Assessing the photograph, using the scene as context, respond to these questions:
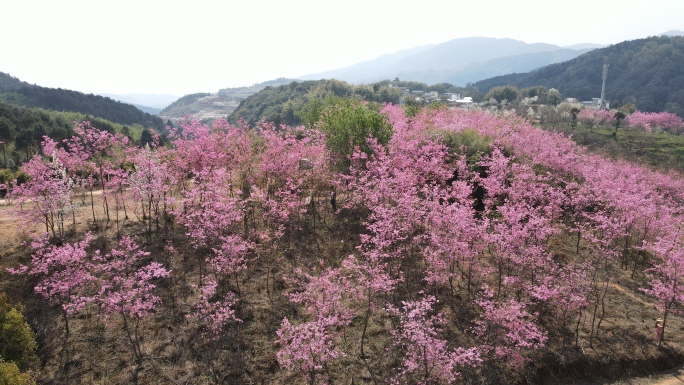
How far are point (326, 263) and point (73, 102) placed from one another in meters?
159

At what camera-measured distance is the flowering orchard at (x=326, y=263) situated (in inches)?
437

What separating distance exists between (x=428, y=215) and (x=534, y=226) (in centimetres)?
414

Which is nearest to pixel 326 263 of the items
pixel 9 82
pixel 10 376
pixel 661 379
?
pixel 10 376

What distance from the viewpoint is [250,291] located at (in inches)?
551

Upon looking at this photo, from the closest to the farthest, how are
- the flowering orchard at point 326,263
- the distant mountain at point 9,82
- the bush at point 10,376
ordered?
the bush at point 10,376, the flowering orchard at point 326,263, the distant mountain at point 9,82

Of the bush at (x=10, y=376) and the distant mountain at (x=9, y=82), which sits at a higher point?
the distant mountain at (x=9, y=82)

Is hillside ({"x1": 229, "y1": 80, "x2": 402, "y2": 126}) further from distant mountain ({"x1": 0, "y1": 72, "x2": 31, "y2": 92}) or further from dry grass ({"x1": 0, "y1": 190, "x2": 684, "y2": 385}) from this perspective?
dry grass ({"x1": 0, "y1": 190, "x2": 684, "y2": 385})

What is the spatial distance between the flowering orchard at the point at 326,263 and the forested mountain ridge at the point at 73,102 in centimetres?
14227

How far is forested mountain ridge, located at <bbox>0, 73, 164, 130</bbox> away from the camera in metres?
124

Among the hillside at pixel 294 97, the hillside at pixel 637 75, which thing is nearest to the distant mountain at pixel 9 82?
the hillside at pixel 294 97

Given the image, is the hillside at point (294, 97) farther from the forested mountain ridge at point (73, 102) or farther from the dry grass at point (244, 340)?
the dry grass at point (244, 340)

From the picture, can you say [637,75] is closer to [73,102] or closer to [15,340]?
[15,340]

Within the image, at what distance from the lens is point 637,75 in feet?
526

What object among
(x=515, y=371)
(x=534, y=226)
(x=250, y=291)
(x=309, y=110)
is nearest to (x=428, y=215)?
(x=534, y=226)
